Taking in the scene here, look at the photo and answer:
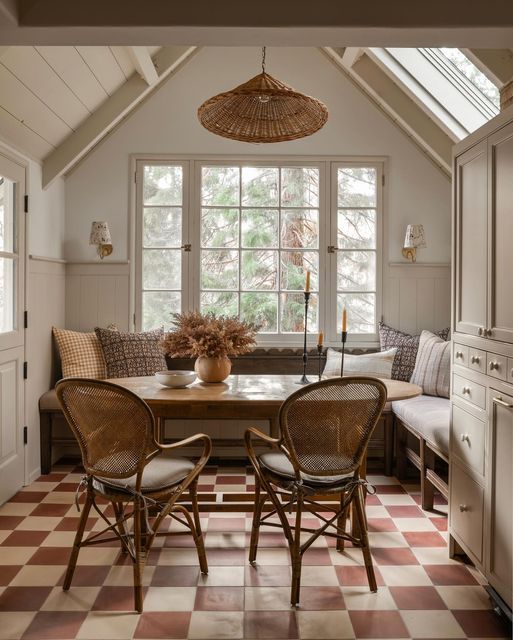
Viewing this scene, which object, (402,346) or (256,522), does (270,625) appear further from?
(402,346)

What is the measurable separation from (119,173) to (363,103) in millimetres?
2002

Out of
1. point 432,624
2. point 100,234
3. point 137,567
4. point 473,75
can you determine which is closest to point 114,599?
point 137,567

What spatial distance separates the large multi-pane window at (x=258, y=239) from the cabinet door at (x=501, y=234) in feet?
7.71

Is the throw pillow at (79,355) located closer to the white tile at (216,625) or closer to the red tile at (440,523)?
the white tile at (216,625)

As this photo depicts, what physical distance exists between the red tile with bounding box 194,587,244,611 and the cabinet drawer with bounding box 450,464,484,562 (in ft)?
3.28

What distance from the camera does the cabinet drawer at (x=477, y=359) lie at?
95.0 inches

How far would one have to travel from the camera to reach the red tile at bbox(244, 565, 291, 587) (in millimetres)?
2527

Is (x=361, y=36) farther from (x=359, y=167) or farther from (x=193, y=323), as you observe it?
(x=359, y=167)

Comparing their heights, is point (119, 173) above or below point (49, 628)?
above

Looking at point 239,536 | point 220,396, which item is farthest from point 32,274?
point 239,536

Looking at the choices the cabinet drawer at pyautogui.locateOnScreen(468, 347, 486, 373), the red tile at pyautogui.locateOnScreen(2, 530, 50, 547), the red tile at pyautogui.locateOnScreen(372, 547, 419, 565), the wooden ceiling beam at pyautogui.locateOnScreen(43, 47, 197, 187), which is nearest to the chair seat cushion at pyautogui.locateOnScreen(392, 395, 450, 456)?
the red tile at pyautogui.locateOnScreen(372, 547, 419, 565)

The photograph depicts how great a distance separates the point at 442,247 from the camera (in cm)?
466

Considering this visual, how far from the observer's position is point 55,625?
2.19m
